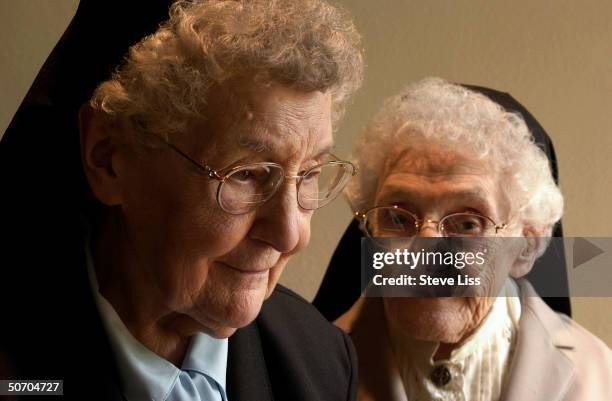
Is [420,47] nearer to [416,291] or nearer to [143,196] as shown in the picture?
[416,291]

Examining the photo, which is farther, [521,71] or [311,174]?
[521,71]

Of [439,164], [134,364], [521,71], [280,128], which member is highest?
[521,71]

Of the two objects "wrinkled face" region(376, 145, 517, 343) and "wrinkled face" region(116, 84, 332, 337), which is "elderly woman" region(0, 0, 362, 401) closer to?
"wrinkled face" region(116, 84, 332, 337)

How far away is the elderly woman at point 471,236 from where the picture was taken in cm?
164

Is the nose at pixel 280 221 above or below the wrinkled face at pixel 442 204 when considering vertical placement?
below

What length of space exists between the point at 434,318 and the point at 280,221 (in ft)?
2.09

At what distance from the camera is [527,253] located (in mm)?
1772

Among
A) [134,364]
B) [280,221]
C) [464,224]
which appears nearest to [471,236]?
[464,224]

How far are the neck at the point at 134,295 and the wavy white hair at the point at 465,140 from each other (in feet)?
2.29

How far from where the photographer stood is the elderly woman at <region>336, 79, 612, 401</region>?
164 cm

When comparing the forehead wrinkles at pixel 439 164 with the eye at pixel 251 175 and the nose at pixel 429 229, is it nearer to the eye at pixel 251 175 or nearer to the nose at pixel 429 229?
the nose at pixel 429 229

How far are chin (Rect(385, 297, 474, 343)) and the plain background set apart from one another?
0.39 m

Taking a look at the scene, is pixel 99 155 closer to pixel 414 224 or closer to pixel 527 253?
pixel 414 224

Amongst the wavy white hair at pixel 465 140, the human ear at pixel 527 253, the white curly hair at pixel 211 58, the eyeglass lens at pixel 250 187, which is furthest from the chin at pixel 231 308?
the human ear at pixel 527 253
